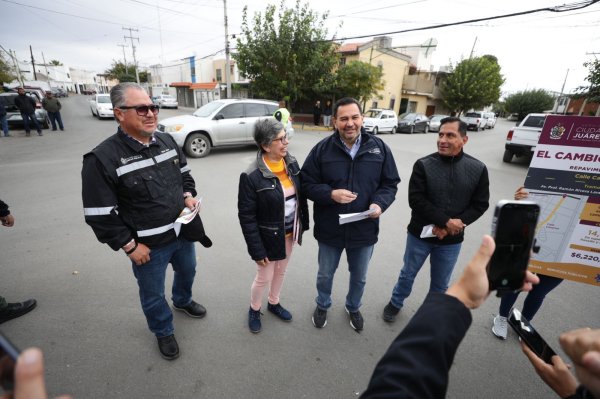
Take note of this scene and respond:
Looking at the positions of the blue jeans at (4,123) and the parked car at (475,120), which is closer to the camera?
the blue jeans at (4,123)

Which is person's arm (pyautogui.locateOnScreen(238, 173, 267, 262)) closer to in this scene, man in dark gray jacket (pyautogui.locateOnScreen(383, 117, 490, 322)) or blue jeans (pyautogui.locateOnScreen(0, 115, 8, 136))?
man in dark gray jacket (pyautogui.locateOnScreen(383, 117, 490, 322))

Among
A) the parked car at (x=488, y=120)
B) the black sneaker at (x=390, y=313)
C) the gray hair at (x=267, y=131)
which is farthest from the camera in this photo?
the parked car at (x=488, y=120)

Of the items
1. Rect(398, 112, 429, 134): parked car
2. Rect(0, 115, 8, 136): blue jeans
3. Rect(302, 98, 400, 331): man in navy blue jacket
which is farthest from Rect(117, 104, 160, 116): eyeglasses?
Rect(398, 112, 429, 134): parked car

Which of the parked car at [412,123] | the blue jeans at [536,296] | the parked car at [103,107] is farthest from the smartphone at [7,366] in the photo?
the parked car at [412,123]

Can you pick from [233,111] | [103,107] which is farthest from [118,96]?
[103,107]

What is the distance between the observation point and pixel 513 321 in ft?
4.11

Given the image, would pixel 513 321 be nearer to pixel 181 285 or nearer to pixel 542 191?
pixel 542 191

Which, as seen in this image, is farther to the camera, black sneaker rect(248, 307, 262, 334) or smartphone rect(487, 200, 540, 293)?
black sneaker rect(248, 307, 262, 334)

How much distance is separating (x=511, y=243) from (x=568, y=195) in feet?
5.96

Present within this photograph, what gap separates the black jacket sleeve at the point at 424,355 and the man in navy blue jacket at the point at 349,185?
→ 1390 millimetres

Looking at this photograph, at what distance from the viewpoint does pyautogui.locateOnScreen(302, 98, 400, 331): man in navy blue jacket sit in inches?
93.2

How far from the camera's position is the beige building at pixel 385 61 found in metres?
22.9

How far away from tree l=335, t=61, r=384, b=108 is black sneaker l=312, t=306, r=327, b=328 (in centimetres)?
1752

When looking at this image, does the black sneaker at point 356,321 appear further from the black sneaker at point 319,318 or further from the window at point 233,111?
the window at point 233,111
